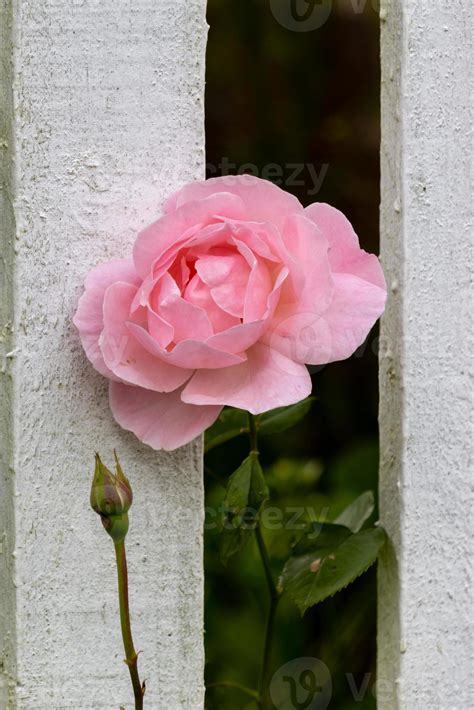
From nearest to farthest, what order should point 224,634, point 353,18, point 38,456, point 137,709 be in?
point 137,709, point 38,456, point 224,634, point 353,18

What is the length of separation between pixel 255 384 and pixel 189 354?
0.07 m

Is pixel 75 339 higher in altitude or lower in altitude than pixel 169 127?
lower

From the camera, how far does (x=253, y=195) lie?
33.0 inches

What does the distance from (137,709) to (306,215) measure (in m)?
0.43

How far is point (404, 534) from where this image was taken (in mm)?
960

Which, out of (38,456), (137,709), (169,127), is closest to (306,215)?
(169,127)

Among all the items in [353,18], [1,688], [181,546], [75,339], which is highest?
[353,18]

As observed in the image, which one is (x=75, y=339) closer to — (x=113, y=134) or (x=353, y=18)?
(x=113, y=134)

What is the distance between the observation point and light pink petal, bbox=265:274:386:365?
84cm

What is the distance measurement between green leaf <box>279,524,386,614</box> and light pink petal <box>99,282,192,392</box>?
27 centimetres

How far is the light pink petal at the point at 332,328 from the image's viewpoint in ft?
2.77

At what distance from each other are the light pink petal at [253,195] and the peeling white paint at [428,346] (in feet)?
0.54

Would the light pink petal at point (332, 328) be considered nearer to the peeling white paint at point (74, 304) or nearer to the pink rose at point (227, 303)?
the pink rose at point (227, 303)

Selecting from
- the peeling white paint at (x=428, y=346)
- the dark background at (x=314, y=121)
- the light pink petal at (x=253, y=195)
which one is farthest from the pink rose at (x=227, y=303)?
the dark background at (x=314, y=121)
